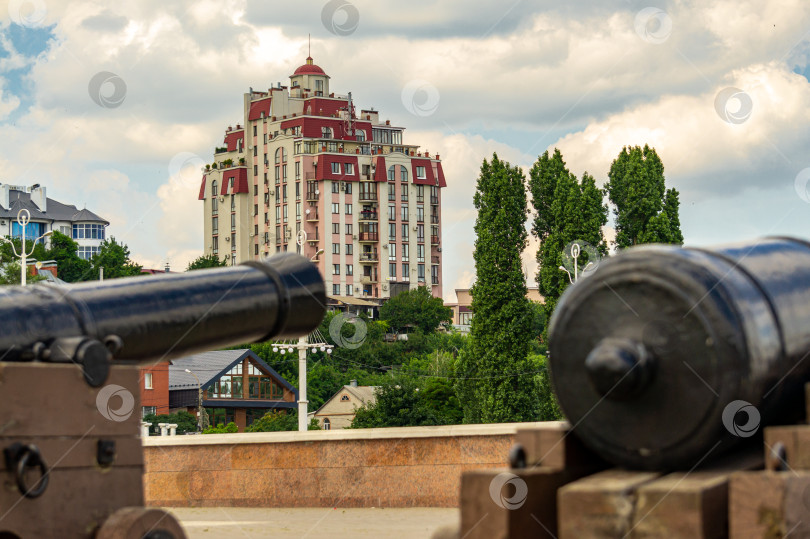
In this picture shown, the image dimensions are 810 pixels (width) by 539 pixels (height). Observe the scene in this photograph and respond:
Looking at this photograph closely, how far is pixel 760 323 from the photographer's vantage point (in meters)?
4.15

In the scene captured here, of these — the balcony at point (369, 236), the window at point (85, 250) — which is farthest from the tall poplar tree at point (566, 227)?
the window at point (85, 250)

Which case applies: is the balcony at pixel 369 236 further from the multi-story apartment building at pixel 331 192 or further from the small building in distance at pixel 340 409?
the small building in distance at pixel 340 409

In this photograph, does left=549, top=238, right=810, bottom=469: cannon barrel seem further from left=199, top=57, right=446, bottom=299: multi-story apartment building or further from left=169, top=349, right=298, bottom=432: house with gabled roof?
left=199, top=57, right=446, bottom=299: multi-story apartment building

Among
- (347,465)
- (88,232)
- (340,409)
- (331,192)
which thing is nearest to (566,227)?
(340,409)

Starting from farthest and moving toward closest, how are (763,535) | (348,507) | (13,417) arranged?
(348,507) → (13,417) → (763,535)

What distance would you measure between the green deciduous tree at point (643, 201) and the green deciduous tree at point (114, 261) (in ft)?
167

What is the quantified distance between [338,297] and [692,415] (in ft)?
380

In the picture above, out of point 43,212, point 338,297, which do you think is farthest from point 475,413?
point 43,212

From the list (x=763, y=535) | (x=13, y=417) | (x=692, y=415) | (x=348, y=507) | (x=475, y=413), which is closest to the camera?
(x=763, y=535)

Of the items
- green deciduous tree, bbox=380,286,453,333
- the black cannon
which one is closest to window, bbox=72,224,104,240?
green deciduous tree, bbox=380,286,453,333

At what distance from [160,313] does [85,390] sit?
85 cm

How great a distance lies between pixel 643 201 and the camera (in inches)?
1962

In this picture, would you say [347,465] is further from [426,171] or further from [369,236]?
[426,171]

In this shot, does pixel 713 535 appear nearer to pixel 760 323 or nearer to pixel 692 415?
pixel 692 415
